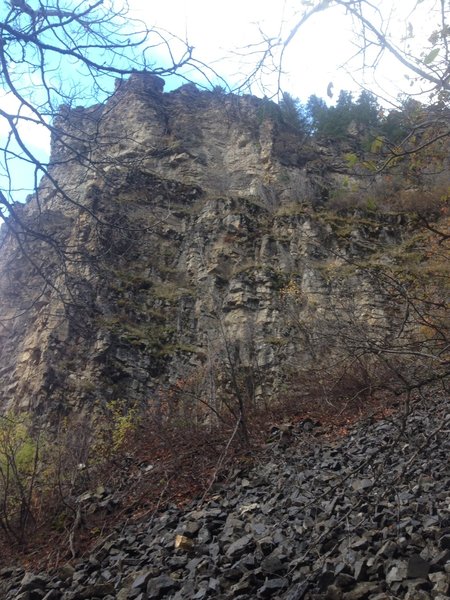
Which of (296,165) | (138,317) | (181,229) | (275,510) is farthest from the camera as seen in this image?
(296,165)

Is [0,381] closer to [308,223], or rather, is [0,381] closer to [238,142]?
[308,223]

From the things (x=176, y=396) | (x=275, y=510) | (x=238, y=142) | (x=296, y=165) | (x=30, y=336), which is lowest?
(x=275, y=510)

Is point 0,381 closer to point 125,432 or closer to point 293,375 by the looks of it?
point 125,432

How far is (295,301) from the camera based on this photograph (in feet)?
59.3

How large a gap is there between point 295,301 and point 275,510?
538 inches

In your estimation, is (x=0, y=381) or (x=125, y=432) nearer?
(x=125, y=432)

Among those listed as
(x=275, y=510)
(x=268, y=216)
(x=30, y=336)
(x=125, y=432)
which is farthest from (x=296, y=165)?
(x=275, y=510)

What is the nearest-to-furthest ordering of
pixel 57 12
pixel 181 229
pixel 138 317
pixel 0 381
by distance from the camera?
1. pixel 57 12
2. pixel 0 381
3. pixel 138 317
4. pixel 181 229

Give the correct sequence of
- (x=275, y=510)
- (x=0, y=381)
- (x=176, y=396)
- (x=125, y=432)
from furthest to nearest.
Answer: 1. (x=0, y=381)
2. (x=176, y=396)
3. (x=125, y=432)
4. (x=275, y=510)

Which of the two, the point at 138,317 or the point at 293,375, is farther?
the point at 138,317

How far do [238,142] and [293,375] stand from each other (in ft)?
59.8

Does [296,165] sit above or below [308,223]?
above

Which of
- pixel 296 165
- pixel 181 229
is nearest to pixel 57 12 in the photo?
pixel 181 229

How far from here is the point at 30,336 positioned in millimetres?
17391
